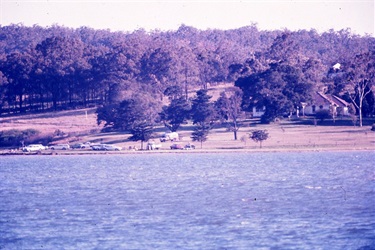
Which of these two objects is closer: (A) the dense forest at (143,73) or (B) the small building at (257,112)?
(A) the dense forest at (143,73)

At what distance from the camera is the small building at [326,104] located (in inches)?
4920

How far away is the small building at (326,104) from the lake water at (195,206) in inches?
1512

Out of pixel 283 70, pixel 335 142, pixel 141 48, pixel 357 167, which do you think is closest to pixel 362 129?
pixel 335 142

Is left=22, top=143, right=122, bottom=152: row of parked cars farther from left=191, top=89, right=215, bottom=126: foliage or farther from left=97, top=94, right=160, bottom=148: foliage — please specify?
left=191, top=89, right=215, bottom=126: foliage

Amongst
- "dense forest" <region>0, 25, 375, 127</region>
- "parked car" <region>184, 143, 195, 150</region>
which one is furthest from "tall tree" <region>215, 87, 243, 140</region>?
"parked car" <region>184, 143, 195, 150</region>

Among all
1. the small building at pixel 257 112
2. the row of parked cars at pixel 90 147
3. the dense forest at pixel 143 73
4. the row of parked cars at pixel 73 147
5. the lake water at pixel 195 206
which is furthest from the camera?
the small building at pixel 257 112

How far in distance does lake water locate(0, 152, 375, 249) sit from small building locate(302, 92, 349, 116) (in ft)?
126

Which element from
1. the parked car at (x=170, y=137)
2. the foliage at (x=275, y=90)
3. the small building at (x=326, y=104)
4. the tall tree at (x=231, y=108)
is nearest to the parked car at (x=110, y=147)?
the parked car at (x=170, y=137)

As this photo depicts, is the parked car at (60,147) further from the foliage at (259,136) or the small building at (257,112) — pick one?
the small building at (257,112)

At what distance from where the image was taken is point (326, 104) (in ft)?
417

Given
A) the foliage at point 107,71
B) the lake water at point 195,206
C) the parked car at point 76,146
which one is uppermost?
the foliage at point 107,71

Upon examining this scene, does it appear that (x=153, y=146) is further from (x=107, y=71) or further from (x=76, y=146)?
(x=107, y=71)

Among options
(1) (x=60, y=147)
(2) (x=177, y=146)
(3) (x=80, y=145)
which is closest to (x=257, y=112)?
(2) (x=177, y=146)

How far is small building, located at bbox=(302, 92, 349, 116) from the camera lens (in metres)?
125
